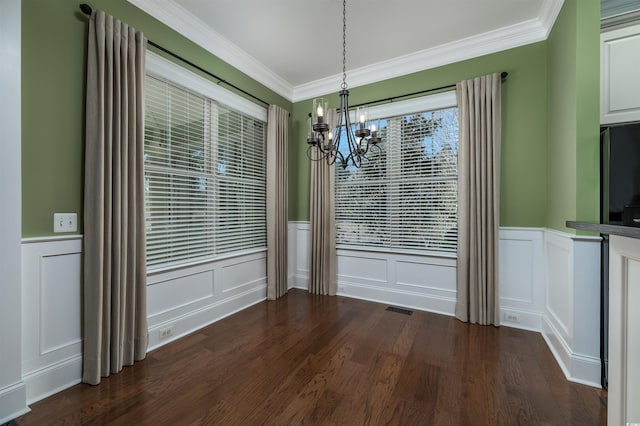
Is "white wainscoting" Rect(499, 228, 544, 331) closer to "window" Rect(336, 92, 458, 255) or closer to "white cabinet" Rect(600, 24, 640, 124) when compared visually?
"window" Rect(336, 92, 458, 255)

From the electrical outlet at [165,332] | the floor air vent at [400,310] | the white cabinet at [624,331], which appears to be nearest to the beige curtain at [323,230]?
the floor air vent at [400,310]

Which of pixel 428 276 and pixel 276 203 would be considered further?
pixel 276 203

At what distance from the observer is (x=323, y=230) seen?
3830mm

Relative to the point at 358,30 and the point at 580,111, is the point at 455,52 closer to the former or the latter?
the point at 358,30

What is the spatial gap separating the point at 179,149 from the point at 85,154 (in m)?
0.81

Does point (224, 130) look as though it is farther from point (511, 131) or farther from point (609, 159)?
point (609, 159)

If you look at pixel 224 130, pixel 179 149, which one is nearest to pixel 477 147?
pixel 224 130

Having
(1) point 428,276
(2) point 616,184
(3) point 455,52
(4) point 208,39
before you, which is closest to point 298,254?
(1) point 428,276

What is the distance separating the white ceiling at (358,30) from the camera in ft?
7.97

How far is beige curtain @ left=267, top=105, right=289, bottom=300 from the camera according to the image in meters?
3.63

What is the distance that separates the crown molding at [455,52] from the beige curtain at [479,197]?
1.21 feet

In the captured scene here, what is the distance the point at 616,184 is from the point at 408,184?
1817 millimetres

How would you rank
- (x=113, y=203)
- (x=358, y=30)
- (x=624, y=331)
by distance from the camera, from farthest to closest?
(x=358, y=30) → (x=113, y=203) → (x=624, y=331)

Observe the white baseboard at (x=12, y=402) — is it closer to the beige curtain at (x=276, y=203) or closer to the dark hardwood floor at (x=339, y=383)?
the dark hardwood floor at (x=339, y=383)
